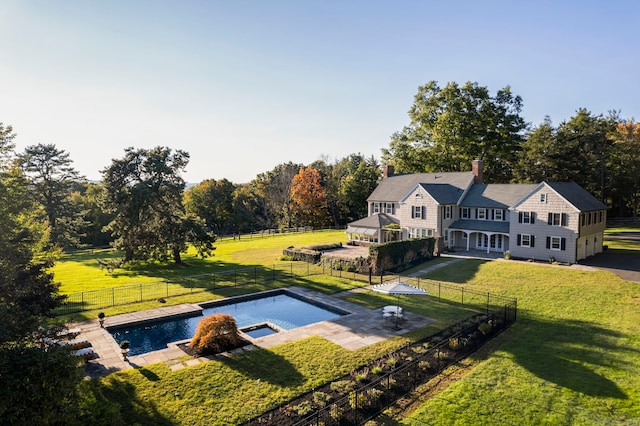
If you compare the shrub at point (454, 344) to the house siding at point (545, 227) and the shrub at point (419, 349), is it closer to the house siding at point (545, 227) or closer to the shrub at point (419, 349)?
the shrub at point (419, 349)

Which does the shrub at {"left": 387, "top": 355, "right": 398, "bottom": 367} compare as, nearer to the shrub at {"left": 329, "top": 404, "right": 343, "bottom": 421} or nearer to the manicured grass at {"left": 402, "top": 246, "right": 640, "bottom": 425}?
the manicured grass at {"left": 402, "top": 246, "right": 640, "bottom": 425}

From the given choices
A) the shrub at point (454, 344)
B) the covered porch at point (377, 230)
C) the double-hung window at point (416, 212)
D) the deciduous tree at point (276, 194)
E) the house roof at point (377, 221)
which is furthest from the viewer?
the deciduous tree at point (276, 194)

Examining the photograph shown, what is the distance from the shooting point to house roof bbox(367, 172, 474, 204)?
1780 inches

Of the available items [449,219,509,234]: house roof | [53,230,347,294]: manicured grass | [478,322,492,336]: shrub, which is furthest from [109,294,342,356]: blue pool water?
[449,219,509,234]: house roof

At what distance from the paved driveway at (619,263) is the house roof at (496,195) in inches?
330

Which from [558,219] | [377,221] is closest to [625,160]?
[558,219]

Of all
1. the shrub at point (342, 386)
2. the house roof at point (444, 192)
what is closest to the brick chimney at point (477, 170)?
the house roof at point (444, 192)

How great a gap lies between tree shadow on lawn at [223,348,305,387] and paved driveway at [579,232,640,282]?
26754 millimetres

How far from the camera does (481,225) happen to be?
4103 cm

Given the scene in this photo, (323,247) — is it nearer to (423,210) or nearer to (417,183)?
(423,210)

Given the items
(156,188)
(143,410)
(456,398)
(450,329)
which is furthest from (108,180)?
(456,398)

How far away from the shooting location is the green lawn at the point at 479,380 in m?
12.4

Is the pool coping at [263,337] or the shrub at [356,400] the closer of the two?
the shrub at [356,400]

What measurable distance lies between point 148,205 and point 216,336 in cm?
2285
